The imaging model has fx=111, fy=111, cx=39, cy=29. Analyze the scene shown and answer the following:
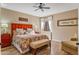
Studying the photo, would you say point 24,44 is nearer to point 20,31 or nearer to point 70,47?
point 20,31

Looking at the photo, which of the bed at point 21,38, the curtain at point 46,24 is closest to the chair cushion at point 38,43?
the bed at point 21,38

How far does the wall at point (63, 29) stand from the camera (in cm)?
178

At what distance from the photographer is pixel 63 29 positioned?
182 centimetres

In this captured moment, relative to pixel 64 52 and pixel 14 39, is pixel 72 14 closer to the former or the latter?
pixel 64 52

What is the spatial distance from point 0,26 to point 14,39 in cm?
30

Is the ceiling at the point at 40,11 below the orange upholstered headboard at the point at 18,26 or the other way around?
the other way around

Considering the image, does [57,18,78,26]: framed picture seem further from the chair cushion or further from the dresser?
the dresser

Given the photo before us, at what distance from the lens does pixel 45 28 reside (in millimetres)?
1853

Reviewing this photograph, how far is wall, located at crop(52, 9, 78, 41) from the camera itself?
5.85 feet

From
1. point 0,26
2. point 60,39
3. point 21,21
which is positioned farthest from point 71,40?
point 0,26

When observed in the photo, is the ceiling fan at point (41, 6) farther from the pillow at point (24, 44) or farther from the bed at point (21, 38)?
the pillow at point (24, 44)

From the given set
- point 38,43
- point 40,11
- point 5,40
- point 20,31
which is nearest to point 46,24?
point 40,11

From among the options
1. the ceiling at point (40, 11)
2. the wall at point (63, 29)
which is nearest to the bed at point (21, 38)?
the ceiling at point (40, 11)

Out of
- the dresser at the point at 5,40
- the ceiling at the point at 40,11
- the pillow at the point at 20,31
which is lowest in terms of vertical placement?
the dresser at the point at 5,40
